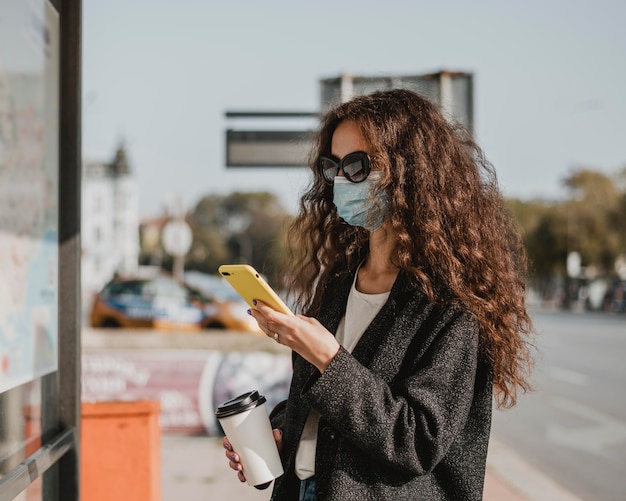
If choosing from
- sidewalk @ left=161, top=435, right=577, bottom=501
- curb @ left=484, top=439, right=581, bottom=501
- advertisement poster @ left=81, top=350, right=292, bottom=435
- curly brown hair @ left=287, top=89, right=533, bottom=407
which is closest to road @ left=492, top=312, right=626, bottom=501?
curb @ left=484, top=439, right=581, bottom=501

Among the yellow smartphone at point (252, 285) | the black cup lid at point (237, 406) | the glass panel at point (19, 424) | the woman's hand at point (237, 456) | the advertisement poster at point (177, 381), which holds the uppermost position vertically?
the yellow smartphone at point (252, 285)

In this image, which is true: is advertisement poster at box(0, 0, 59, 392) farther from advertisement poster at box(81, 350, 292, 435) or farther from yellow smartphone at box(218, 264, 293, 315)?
advertisement poster at box(81, 350, 292, 435)

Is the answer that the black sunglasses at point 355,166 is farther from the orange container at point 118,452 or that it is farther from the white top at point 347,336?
the orange container at point 118,452

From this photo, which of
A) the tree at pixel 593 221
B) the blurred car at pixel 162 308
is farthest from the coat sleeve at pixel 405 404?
the tree at pixel 593 221

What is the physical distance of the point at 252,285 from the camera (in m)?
1.69

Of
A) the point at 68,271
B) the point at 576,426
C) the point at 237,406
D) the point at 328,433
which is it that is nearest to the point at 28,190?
the point at 68,271

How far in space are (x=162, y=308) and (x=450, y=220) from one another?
1707 cm

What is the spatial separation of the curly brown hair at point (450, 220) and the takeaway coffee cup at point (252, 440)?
520 millimetres

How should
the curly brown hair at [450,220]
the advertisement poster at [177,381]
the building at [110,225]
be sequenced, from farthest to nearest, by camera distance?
the building at [110,225]
the advertisement poster at [177,381]
the curly brown hair at [450,220]

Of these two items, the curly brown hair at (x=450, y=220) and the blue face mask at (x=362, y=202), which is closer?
the curly brown hair at (x=450, y=220)

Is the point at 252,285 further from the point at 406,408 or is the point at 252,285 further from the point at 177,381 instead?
the point at 177,381

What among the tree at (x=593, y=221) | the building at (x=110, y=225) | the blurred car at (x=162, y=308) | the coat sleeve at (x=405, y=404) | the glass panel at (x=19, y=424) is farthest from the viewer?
the tree at (x=593, y=221)

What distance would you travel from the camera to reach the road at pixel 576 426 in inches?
260

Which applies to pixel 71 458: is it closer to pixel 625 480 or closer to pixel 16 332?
pixel 16 332
